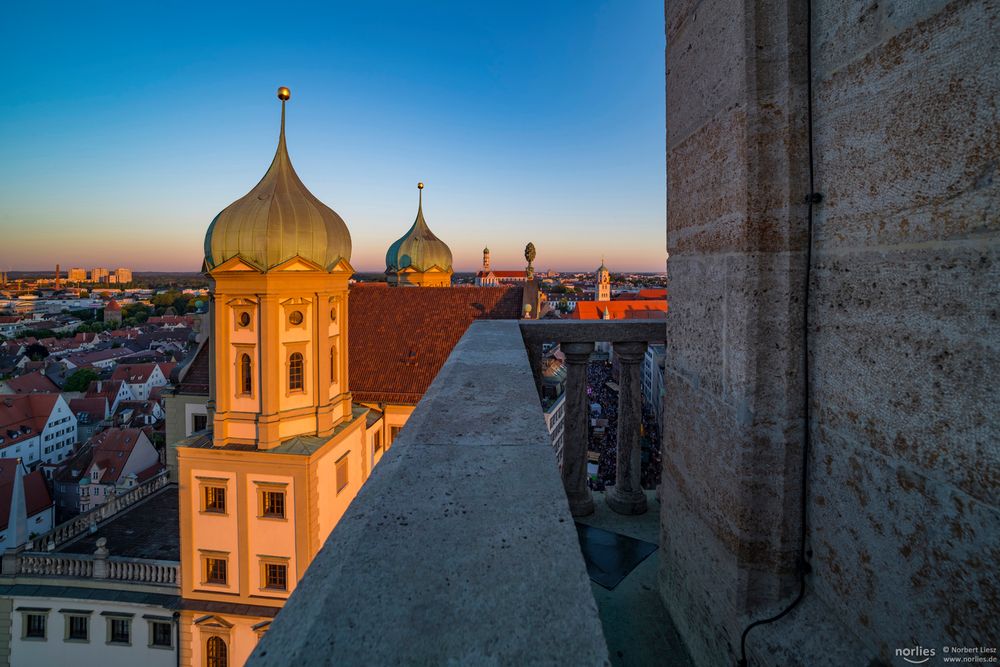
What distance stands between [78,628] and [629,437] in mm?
19349

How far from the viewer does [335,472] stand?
49.3ft

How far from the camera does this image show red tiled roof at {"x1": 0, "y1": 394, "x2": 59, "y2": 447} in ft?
149

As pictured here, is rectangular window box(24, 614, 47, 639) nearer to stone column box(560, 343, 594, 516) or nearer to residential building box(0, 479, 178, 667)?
residential building box(0, 479, 178, 667)

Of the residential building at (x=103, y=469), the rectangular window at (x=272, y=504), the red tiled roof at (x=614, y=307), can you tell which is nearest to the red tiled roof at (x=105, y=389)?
the residential building at (x=103, y=469)

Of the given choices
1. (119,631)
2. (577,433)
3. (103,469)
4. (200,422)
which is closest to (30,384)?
(103,469)

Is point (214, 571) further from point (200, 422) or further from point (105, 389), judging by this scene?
point (105, 389)

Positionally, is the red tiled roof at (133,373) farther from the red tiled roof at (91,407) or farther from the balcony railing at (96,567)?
the balcony railing at (96,567)

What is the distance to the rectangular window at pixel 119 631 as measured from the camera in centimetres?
1491

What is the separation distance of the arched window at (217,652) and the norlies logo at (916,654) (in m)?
17.1

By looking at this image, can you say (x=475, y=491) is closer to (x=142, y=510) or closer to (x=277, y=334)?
(x=277, y=334)

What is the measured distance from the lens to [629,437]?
14.3 feet

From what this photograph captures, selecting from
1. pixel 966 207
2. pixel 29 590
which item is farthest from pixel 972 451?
pixel 29 590

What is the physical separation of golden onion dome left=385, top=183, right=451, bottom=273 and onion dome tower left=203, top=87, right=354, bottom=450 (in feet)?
44.9

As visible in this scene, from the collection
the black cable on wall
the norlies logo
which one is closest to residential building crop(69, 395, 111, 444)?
the black cable on wall
